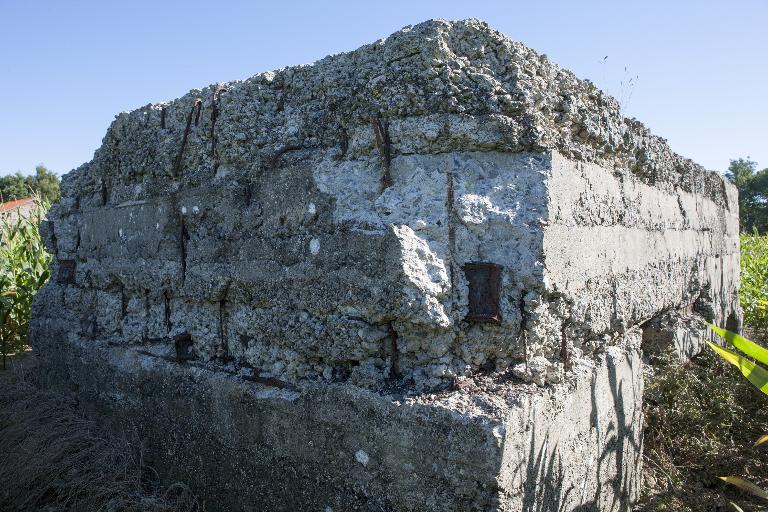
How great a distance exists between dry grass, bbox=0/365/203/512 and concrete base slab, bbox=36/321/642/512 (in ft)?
0.31

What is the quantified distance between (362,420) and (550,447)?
59cm

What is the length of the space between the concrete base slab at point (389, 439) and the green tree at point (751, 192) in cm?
2541

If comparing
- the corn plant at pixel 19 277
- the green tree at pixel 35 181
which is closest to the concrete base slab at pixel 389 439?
the corn plant at pixel 19 277

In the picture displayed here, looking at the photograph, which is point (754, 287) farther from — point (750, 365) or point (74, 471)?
point (74, 471)

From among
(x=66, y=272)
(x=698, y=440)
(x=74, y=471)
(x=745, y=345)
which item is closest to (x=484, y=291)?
(x=745, y=345)

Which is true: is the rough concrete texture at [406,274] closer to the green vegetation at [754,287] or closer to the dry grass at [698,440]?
the dry grass at [698,440]

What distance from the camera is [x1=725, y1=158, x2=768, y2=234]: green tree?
946 inches

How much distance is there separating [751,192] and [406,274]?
29867mm

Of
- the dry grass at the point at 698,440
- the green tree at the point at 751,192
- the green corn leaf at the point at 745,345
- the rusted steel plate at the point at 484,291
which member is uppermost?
the green tree at the point at 751,192

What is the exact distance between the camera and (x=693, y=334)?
3.27 m

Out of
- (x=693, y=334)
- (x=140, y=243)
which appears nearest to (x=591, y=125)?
(x=693, y=334)

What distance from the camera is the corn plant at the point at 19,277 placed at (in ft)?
16.5

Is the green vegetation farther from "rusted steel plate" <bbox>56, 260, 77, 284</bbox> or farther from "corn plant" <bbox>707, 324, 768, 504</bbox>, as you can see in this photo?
"rusted steel plate" <bbox>56, 260, 77, 284</bbox>

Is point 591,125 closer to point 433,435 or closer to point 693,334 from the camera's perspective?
point 433,435
